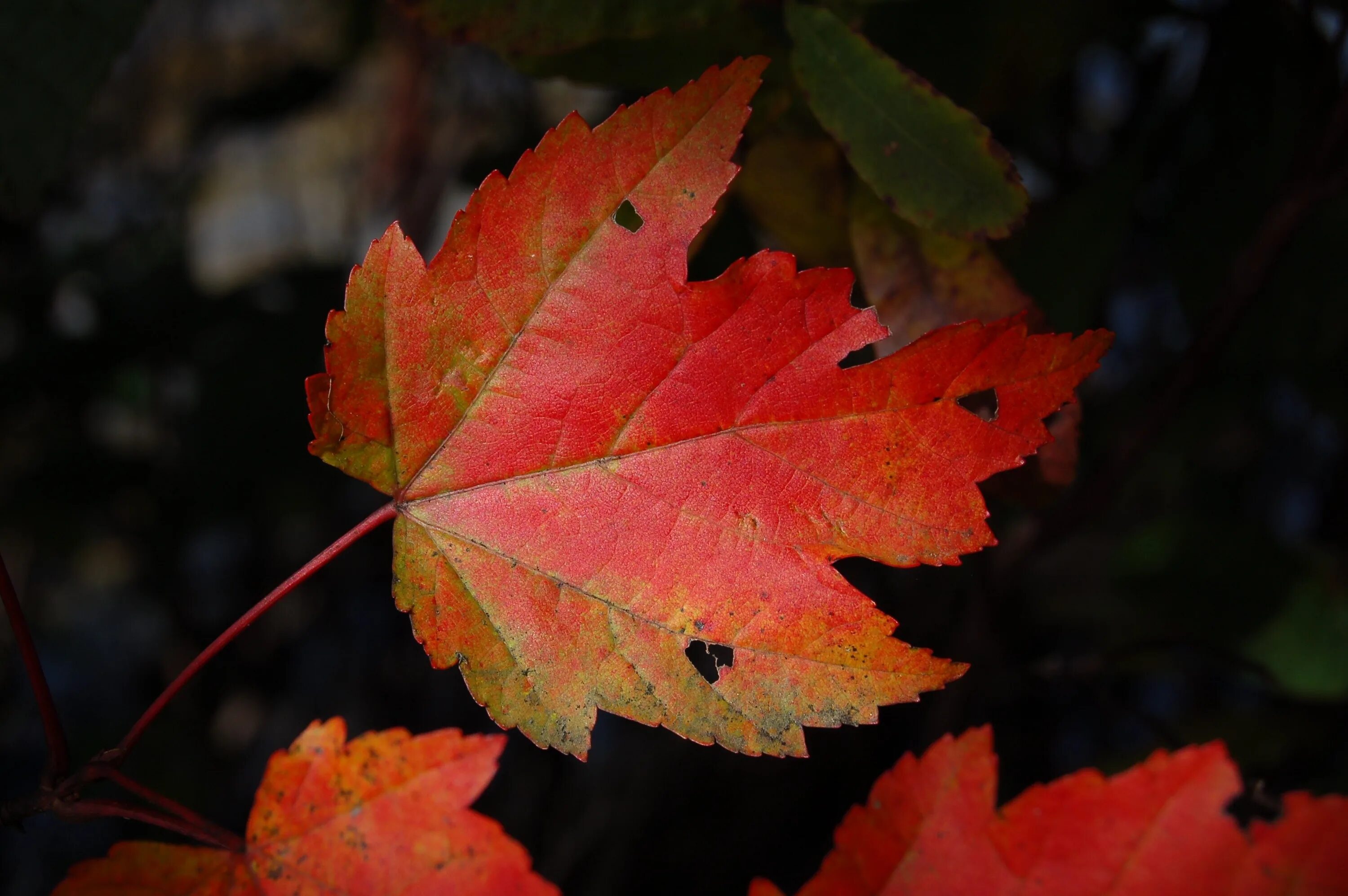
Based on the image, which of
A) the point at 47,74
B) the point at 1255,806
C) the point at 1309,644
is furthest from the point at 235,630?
the point at 1309,644

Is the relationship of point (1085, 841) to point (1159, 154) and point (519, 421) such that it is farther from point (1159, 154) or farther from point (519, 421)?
point (1159, 154)

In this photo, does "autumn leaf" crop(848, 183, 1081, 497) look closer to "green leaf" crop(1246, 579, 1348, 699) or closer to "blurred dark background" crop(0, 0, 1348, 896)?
"blurred dark background" crop(0, 0, 1348, 896)

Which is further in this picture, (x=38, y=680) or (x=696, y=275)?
(x=696, y=275)

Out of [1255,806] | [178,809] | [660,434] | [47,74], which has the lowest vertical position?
[1255,806]

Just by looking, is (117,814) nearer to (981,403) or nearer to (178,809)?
(178,809)

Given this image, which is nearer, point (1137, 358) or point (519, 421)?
point (519, 421)

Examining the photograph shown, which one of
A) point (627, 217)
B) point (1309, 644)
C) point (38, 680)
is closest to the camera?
point (38, 680)

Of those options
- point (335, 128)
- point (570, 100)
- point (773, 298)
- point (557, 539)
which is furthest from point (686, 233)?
point (335, 128)

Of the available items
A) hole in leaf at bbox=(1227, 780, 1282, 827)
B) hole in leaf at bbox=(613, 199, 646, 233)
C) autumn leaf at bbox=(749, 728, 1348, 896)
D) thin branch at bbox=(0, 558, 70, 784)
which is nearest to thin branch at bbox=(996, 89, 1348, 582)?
hole in leaf at bbox=(1227, 780, 1282, 827)
